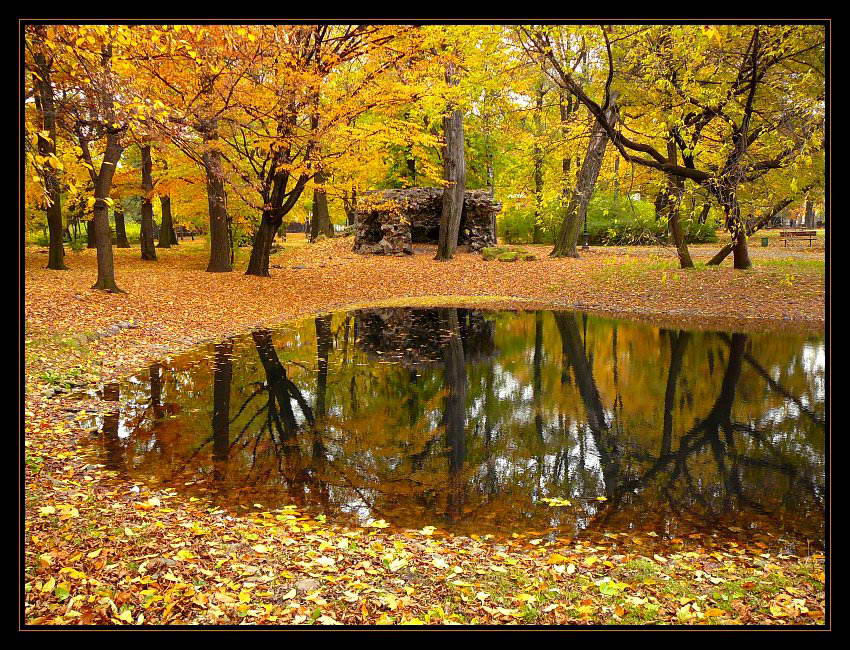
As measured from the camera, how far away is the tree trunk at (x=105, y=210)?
14.0 metres

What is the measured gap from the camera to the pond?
17.1ft

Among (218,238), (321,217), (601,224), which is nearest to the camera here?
(218,238)

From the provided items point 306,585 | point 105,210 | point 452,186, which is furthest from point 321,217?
point 306,585

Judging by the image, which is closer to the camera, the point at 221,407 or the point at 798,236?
the point at 221,407

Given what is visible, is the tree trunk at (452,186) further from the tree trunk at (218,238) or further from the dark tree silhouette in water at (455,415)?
the dark tree silhouette in water at (455,415)

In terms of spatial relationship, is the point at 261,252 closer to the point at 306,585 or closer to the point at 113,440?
the point at 113,440

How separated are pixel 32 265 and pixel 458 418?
19506 millimetres

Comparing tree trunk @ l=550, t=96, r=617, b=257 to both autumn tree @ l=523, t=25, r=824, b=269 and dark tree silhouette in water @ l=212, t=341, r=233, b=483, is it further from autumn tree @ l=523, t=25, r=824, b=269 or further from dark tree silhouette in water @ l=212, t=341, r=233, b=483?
dark tree silhouette in water @ l=212, t=341, r=233, b=483

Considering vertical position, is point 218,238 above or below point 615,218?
below

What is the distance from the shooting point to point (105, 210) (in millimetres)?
14352

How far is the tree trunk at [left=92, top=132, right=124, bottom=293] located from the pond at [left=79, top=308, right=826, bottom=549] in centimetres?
482

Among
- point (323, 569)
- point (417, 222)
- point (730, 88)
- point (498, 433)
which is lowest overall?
point (323, 569)

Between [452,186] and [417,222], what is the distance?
132 inches
